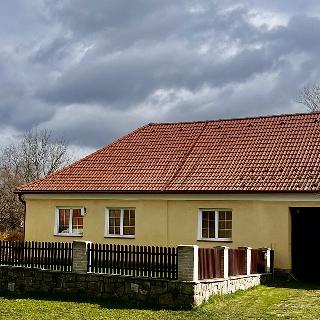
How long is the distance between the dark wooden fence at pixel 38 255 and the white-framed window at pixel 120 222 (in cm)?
525

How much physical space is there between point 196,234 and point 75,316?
28.6 feet

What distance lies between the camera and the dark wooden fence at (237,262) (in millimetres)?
17938

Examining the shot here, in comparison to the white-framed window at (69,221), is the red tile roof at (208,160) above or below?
above

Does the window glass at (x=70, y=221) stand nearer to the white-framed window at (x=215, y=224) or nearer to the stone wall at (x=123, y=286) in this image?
the white-framed window at (x=215, y=224)

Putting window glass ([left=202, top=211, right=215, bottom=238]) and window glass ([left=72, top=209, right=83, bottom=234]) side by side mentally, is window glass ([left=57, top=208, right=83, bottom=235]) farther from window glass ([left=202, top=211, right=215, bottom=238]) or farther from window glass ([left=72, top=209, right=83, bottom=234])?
window glass ([left=202, top=211, right=215, bottom=238])

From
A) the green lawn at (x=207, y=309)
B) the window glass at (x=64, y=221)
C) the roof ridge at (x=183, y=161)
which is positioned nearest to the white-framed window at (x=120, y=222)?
the roof ridge at (x=183, y=161)

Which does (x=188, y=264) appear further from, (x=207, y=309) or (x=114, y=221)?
(x=114, y=221)

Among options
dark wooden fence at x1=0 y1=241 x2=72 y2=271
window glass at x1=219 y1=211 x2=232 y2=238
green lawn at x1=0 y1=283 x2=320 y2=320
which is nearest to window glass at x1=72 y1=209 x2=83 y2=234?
dark wooden fence at x1=0 y1=241 x2=72 y2=271

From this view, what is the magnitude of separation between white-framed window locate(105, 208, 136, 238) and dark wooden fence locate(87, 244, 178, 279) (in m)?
5.98

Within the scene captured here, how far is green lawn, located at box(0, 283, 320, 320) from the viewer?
Result: 48.7 feet

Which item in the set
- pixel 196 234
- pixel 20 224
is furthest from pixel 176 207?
pixel 20 224

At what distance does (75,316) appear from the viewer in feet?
49.4

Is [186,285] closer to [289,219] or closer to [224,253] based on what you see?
[224,253]

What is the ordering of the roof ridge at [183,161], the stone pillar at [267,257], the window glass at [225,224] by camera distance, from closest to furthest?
the stone pillar at [267,257] < the window glass at [225,224] < the roof ridge at [183,161]
